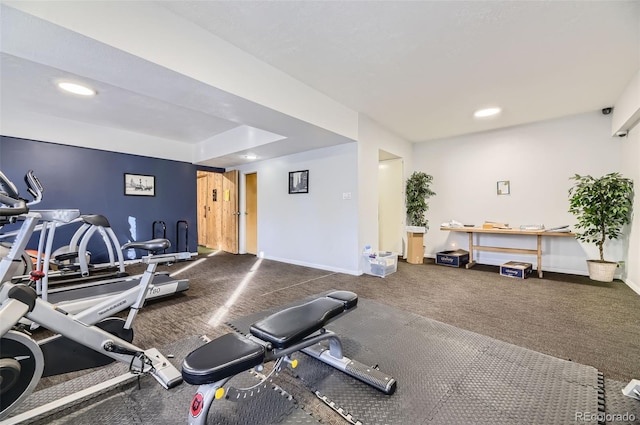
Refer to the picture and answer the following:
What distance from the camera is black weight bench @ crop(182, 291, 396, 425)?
113cm

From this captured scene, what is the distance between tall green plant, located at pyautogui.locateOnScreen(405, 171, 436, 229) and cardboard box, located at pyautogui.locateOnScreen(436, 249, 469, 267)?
0.76 m

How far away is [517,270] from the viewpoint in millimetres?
4289

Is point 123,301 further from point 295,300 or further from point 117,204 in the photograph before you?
point 117,204

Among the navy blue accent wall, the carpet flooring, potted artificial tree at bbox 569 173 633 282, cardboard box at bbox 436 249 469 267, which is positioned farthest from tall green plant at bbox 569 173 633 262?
Answer: the navy blue accent wall

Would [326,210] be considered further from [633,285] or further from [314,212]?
[633,285]

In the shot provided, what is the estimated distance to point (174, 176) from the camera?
20.0 ft

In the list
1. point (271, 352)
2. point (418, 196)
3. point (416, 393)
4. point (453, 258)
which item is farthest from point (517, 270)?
point (271, 352)

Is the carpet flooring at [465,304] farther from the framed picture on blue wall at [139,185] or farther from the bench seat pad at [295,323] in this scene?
the framed picture on blue wall at [139,185]

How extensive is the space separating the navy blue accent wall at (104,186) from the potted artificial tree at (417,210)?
4.96 metres

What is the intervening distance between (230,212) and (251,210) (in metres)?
0.61

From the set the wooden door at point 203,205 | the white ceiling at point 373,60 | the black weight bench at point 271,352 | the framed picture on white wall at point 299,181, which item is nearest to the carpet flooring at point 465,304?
the black weight bench at point 271,352

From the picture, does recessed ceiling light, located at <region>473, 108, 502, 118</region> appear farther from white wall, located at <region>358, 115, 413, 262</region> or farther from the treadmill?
the treadmill

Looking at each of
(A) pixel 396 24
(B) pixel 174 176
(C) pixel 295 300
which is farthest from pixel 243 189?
(A) pixel 396 24

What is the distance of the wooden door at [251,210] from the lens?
6.71 metres
